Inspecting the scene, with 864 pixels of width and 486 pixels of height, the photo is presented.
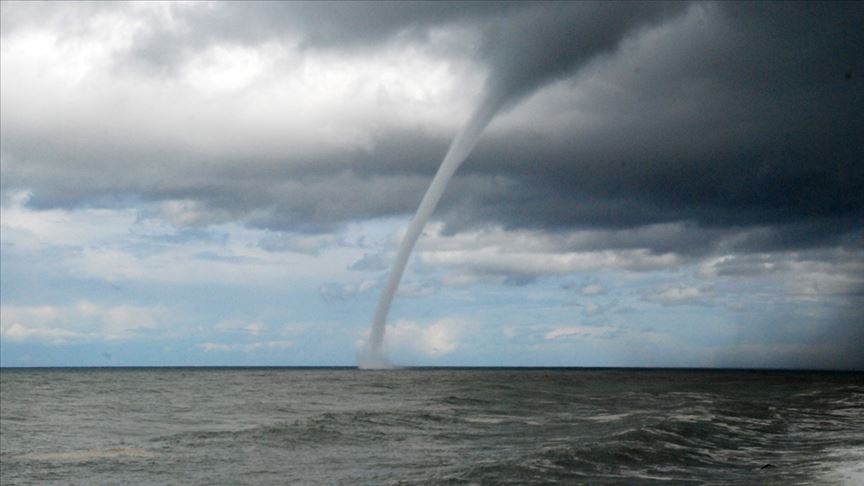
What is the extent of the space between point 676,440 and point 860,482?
12.0 meters

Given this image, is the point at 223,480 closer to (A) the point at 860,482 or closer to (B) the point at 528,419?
(A) the point at 860,482

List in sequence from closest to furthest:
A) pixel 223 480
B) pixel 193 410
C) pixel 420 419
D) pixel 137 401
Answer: pixel 223 480, pixel 420 419, pixel 193 410, pixel 137 401

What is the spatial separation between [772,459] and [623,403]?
105 feet

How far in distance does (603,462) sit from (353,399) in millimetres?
40096

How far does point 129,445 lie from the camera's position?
31469 mm

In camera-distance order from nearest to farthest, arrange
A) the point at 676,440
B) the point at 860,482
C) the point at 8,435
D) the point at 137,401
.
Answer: the point at 860,482 → the point at 676,440 → the point at 8,435 → the point at 137,401

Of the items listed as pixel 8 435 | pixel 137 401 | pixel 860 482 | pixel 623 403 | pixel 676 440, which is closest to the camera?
pixel 860 482

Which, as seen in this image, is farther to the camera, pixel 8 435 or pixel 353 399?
pixel 353 399

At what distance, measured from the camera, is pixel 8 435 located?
115 ft

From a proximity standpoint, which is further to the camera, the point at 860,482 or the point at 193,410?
the point at 193,410

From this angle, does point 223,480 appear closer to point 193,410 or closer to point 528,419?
point 528,419

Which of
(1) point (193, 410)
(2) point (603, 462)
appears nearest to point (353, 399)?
(1) point (193, 410)

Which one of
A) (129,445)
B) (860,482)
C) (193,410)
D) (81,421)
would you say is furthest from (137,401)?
(860,482)

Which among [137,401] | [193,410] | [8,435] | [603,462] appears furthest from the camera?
[137,401]
